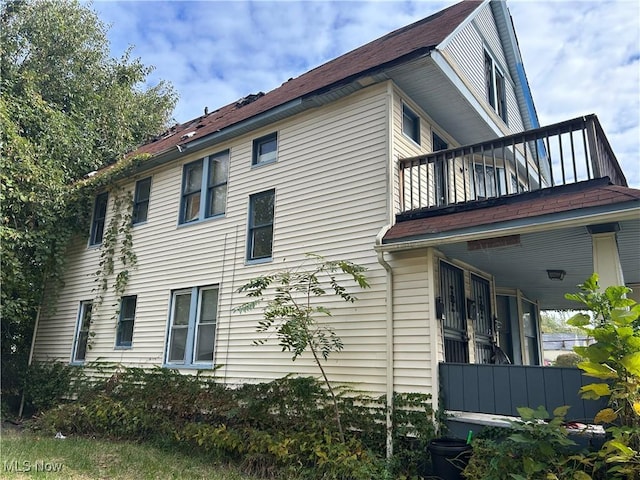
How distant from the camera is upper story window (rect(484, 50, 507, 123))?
10.8 metres

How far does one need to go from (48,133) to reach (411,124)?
33.1ft

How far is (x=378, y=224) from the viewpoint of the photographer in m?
7.25

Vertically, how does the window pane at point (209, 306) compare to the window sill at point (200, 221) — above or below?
below

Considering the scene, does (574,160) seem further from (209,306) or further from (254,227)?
(209,306)

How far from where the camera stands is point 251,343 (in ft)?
27.6

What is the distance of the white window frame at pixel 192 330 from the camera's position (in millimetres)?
9177

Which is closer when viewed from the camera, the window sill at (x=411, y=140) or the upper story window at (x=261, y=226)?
the window sill at (x=411, y=140)

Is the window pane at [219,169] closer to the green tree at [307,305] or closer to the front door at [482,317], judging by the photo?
the green tree at [307,305]

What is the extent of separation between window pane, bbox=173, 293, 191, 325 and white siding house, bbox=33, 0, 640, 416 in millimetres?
42

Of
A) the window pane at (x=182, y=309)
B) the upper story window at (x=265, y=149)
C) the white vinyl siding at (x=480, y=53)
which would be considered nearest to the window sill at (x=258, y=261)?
the window pane at (x=182, y=309)

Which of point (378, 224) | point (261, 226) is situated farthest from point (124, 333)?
point (378, 224)

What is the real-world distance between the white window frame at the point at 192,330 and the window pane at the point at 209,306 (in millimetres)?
32

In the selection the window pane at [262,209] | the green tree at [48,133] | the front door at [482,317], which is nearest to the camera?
the front door at [482,317]

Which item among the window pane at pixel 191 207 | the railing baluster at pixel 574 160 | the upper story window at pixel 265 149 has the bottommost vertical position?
the railing baluster at pixel 574 160
